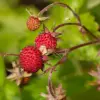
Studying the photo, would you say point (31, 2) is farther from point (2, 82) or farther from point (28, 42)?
point (2, 82)

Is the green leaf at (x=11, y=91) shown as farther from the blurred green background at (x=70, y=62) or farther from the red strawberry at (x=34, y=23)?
the red strawberry at (x=34, y=23)

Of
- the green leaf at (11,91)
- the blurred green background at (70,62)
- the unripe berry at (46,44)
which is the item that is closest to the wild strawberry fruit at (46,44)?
the unripe berry at (46,44)

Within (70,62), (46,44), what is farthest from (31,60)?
(70,62)

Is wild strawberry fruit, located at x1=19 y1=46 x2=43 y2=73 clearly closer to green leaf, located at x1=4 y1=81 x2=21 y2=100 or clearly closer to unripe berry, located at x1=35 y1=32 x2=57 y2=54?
unripe berry, located at x1=35 y1=32 x2=57 y2=54

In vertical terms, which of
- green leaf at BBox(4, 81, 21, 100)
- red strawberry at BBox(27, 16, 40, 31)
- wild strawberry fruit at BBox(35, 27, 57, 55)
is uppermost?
red strawberry at BBox(27, 16, 40, 31)

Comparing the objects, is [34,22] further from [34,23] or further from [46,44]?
[46,44]

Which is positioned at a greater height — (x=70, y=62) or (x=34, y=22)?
(x=34, y=22)

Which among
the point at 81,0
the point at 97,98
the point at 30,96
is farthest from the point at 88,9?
the point at 30,96

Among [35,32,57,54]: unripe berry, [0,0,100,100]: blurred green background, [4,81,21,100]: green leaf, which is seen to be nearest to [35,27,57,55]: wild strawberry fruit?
[35,32,57,54]: unripe berry
